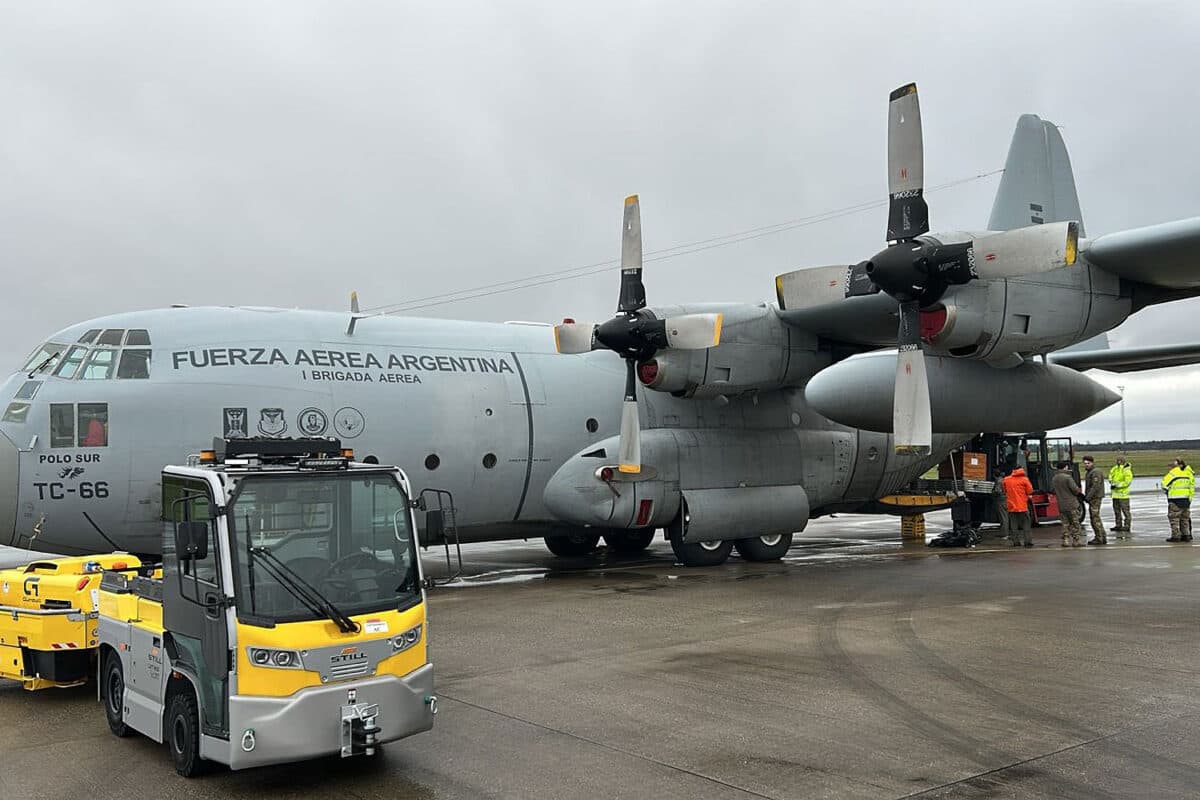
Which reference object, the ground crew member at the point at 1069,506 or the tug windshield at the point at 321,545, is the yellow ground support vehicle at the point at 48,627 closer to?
the tug windshield at the point at 321,545

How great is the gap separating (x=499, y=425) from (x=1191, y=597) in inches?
377

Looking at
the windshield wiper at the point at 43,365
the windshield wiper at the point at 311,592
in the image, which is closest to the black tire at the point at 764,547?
the windshield wiper at the point at 43,365

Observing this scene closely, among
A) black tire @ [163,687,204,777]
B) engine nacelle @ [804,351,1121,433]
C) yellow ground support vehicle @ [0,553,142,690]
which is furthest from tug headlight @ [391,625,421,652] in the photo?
engine nacelle @ [804,351,1121,433]

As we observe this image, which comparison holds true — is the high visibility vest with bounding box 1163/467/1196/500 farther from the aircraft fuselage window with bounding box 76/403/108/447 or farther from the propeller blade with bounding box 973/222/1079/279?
the aircraft fuselage window with bounding box 76/403/108/447

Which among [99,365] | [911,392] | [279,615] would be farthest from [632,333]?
[279,615]

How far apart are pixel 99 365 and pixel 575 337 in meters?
6.76

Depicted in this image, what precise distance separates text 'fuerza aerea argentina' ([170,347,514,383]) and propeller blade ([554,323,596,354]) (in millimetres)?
1032

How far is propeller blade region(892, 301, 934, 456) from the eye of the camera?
12.6 metres

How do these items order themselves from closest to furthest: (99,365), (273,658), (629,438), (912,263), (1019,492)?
(273,658) < (912,263) < (99,365) < (629,438) < (1019,492)

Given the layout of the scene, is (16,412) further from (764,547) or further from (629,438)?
(764,547)

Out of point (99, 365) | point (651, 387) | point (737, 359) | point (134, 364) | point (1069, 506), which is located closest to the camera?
point (99, 365)

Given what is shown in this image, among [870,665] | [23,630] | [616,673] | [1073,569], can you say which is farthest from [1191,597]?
Answer: [23,630]

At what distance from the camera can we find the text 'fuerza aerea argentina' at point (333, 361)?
42.1ft

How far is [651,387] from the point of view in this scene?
1544 centimetres
